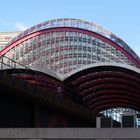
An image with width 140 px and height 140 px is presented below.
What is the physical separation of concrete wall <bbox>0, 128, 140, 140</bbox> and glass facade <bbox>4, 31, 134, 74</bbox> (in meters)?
66.8

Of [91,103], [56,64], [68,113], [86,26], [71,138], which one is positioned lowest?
[71,138]

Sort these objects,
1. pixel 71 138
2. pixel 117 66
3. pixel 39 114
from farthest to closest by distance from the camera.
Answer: pixel 117 66, pixel 39 114, pixel 71 138

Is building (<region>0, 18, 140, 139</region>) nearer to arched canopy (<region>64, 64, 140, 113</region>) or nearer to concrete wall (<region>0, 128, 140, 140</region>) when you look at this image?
arched canopy (<region>64, 64, 140, 113</region>)

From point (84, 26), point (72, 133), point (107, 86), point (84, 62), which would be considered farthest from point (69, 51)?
point (72, 133)

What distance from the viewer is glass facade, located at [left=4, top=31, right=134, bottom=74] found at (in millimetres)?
94438

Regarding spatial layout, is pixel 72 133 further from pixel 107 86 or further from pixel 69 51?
pixel 69 51

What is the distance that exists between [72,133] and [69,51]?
70.8 metres

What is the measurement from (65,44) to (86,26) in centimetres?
570

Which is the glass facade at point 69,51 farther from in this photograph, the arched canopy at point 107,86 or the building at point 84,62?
the arched canopy at point 107,86

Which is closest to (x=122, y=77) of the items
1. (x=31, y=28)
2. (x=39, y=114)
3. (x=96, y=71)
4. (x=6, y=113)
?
(x=96, y=71)

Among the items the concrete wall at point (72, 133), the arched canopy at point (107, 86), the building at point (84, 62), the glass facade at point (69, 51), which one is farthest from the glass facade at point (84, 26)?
the concrete wall at point (72, 133)

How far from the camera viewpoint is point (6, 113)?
109 ft

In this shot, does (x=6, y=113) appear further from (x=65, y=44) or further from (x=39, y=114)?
(x=65, y=44)

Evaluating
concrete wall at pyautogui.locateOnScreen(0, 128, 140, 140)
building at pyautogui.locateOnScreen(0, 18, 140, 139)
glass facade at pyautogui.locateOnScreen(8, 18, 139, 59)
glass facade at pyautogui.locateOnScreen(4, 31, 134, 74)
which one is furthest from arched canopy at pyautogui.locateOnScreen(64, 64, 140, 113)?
concrete wall at pyautogui.locateOnScreen(0, 128, 140, 140)
